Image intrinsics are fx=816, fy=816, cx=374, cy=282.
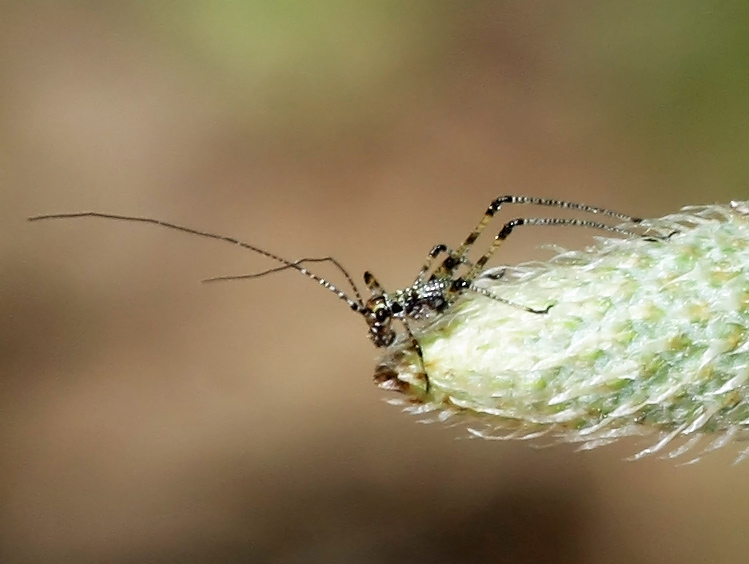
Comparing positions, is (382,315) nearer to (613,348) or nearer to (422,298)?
(422,298)

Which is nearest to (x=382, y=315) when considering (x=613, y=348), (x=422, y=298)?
(x=422, y=298)

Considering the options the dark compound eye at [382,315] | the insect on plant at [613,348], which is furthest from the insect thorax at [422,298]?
the insect on plant at [613,348]

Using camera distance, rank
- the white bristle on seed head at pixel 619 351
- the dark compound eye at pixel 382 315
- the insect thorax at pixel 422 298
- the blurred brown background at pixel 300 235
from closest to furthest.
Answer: the white bristle on seed head at pixel 619 351 < the insect thorax at pixel 422 298 < the dark compound eye at pixel 382 315 < the blurred brown background at pixel 300 235

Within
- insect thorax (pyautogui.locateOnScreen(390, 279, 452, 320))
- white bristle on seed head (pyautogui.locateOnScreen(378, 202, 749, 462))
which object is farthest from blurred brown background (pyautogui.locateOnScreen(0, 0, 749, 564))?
white bristle on seed head (pyautogui.locateOnScreen(378, 202, 749, 462))

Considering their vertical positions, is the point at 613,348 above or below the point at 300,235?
below

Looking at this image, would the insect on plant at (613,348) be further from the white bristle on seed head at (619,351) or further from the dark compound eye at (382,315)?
the dark compound eye at (382,315)

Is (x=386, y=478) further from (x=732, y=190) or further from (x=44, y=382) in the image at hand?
(x=732, y=190)

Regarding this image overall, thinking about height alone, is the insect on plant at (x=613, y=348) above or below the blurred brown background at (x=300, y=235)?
below

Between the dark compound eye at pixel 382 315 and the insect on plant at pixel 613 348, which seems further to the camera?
the dark compound eye at pixel 382 315

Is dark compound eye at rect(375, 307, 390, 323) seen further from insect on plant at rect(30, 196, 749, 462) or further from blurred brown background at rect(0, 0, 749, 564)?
blurred brown background at rect(0, 0, 749, 564)
